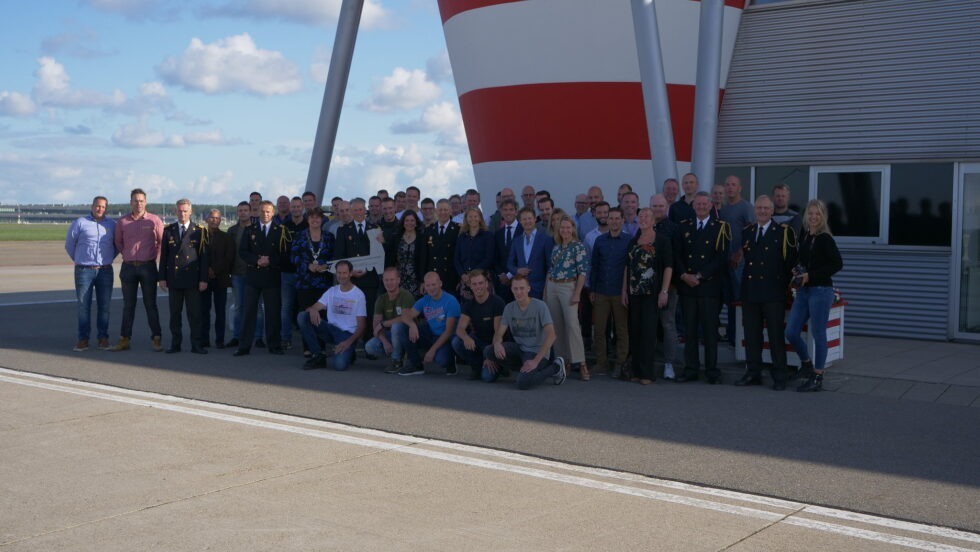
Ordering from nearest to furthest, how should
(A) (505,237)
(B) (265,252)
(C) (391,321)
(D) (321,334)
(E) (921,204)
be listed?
(C) (391,321) < (D) (321,334) < (A) (505,237) < (B) (265,252) < (E) (921,204)

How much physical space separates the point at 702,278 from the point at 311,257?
15.2 ft

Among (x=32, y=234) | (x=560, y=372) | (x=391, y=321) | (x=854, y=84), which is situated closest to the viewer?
(x=560, y=372)

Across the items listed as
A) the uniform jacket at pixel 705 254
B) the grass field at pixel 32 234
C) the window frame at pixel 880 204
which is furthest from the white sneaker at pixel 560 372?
the grass field at pixel 32 234

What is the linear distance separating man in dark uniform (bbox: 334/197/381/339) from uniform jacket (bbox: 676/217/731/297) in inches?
147

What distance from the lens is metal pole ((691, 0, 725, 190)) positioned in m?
11.6

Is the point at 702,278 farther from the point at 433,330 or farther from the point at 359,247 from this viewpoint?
the point at 359,247

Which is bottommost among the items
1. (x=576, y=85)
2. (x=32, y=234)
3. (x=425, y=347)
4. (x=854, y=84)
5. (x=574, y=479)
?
(x=574, y=479)

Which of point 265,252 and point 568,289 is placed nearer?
point 568,289

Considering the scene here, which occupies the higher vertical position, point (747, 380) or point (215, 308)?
point (215, 308)

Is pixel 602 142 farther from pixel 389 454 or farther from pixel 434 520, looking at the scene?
pixel 434 520

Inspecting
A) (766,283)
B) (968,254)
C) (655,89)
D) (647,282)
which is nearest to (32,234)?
(655,89)

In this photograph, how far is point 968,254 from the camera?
12.3 metres

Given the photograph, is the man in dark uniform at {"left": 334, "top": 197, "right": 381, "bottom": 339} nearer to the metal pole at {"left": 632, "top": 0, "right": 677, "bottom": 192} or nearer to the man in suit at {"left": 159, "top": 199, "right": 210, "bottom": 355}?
the man in suit at {"left": 159, "top": 199, "right": 210, "bottom": 355}

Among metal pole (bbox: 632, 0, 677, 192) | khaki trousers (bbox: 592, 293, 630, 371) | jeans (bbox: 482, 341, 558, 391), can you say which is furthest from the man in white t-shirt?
metal pole (bbox: 632, 0, 677, 192)
